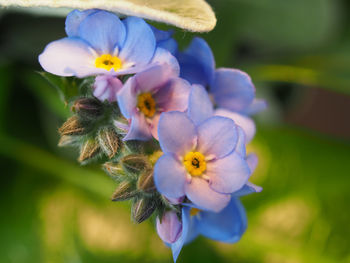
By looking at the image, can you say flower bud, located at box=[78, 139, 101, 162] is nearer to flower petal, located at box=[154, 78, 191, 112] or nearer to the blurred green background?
flower petal, located at box=[154, 78, 191, 112]

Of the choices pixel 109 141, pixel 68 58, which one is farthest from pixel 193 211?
pixel 68 58

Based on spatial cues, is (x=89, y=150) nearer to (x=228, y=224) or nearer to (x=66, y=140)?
(x=66, y=140)

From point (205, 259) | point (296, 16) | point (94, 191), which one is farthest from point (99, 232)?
point (296, 16)

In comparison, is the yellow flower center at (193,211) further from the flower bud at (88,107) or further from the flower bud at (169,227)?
the flower bud at (88,107)

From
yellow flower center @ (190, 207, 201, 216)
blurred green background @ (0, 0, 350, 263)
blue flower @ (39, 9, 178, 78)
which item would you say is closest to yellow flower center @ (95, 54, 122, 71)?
blue flower @ (39, 9, 178, 78)

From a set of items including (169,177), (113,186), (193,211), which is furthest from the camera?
(113,186)

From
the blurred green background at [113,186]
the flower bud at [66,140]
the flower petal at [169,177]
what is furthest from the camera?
the blurred green background at [113,186]

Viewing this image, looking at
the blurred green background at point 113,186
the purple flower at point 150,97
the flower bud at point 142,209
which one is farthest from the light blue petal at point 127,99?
the blurred green background at point 113,186

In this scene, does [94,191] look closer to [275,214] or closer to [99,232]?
[99,232]
